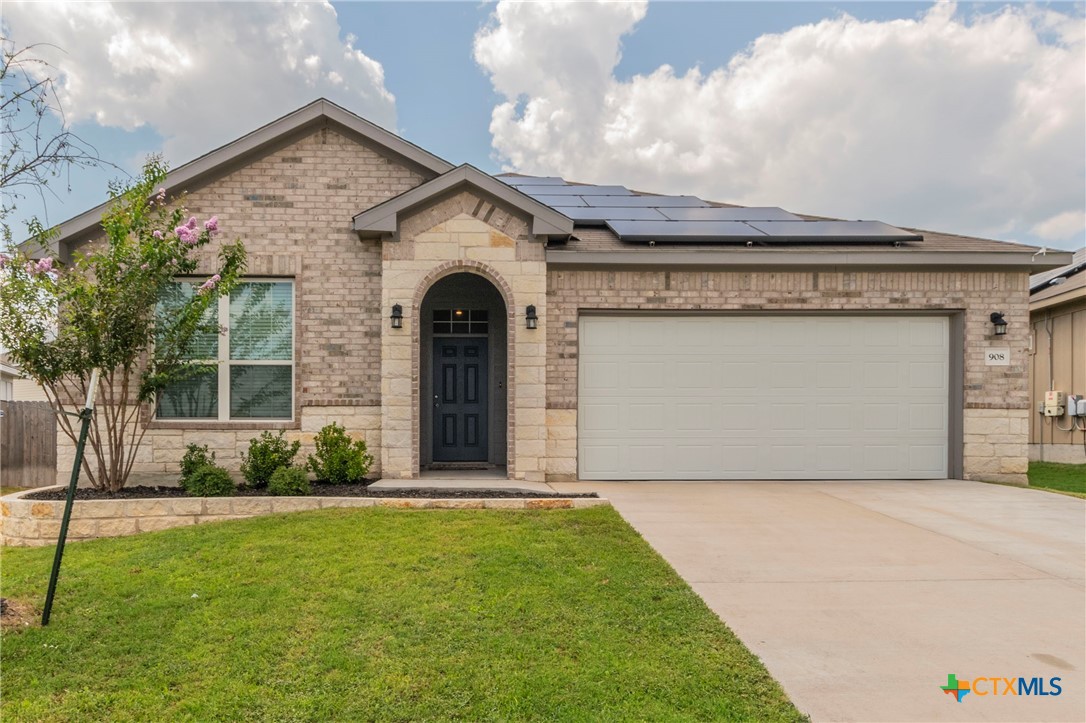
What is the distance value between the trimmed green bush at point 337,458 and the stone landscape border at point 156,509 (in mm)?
1154

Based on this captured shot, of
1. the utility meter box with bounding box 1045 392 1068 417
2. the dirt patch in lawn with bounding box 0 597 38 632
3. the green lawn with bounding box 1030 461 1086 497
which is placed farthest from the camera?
the utility meter box with bounding box 1045 392 1068 417

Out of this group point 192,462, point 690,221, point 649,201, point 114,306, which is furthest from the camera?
point 649,201

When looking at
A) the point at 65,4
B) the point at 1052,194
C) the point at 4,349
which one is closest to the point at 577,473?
the point at 4,349

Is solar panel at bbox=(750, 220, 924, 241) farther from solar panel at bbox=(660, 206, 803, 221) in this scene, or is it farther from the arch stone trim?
the arch stone trim

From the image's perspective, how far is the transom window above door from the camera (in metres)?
9.59

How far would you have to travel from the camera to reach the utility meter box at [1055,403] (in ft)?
37.6

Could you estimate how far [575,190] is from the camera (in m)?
11.7

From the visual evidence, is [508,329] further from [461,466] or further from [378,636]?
[378,636]

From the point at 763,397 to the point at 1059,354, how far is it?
833cm

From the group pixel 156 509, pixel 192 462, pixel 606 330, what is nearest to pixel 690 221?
pixel 606 330

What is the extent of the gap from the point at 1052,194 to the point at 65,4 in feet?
64.3

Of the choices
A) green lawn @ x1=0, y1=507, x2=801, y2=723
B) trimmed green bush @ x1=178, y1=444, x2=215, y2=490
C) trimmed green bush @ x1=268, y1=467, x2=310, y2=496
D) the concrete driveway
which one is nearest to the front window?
trimmed green bush @ x1=178, y1=444, x2=215, y2=490

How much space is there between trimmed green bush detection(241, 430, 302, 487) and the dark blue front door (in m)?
2.67

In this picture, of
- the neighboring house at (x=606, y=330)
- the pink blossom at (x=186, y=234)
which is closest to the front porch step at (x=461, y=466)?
the neighboring house at (x=606, y=330)
